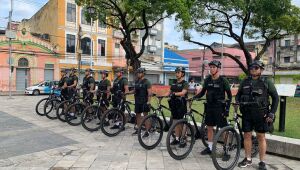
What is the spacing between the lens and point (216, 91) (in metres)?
5.94

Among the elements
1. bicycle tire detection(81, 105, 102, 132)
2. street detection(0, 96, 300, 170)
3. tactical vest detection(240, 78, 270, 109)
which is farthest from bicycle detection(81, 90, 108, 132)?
tactical vest detection(240, 78, 270, 109)

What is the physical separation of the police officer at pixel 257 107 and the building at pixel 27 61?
28006 mm

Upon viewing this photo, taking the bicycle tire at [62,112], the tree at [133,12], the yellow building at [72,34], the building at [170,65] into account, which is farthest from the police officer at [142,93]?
the building at [170,65]

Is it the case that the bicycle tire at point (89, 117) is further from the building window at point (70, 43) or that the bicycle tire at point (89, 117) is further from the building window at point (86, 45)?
the building window at point (86, 45)

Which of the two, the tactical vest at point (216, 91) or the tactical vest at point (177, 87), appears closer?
the tactical vest at point (216, 91)

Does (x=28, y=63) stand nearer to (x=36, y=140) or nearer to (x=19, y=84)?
(x=19, y=84)

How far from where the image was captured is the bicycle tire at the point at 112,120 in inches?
301

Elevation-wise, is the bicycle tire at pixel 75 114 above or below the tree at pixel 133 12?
below

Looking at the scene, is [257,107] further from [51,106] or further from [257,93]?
[51,106]

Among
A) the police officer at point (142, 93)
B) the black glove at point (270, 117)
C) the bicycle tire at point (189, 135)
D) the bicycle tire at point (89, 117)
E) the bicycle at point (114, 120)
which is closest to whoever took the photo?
the black glove at point (270, 117)

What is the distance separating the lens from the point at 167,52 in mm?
45562

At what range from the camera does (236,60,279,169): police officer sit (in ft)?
17.3

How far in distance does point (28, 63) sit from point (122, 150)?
27306 mm

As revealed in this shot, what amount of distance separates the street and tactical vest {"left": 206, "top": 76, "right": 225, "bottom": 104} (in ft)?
3.77
